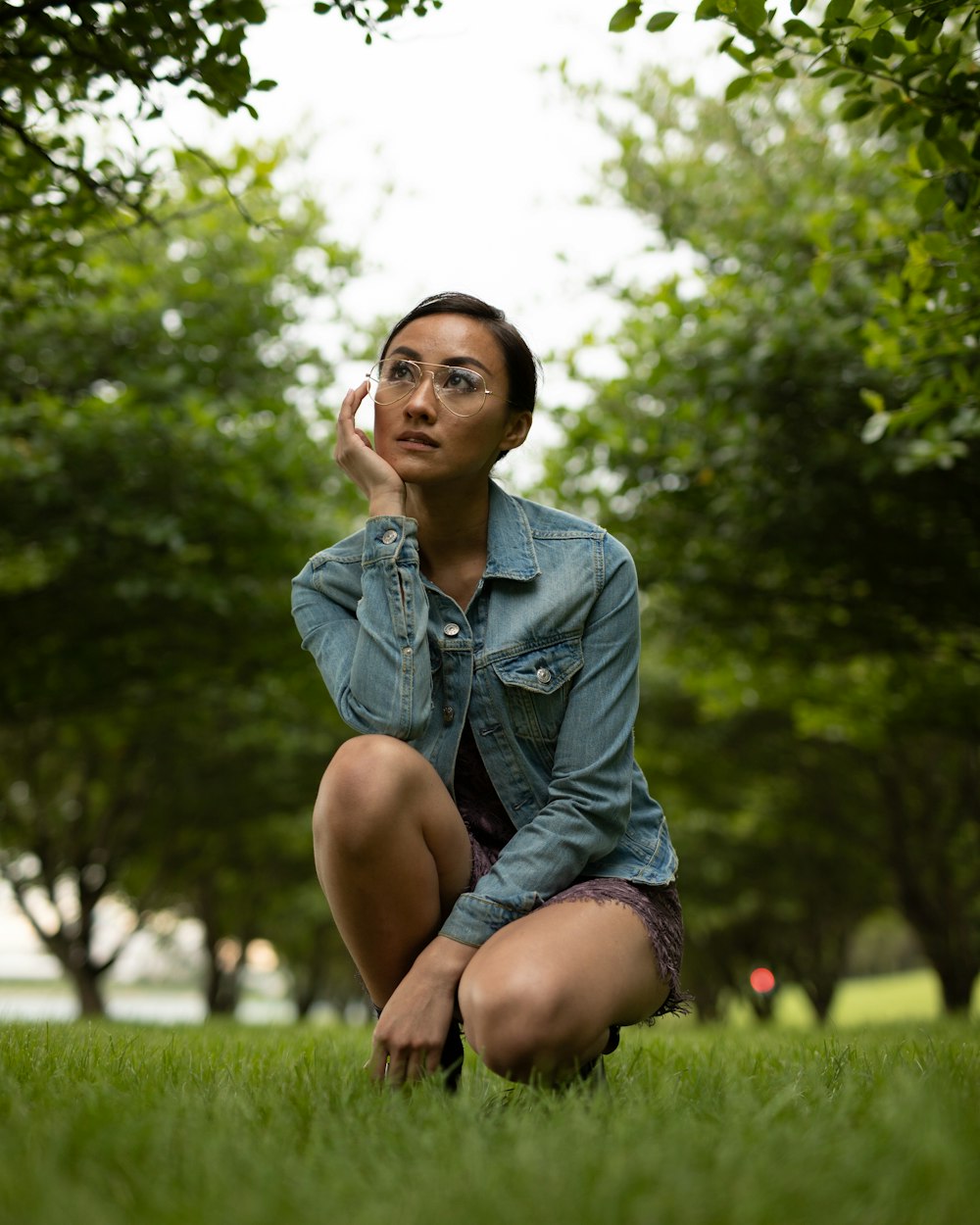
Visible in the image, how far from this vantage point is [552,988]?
2.64 m

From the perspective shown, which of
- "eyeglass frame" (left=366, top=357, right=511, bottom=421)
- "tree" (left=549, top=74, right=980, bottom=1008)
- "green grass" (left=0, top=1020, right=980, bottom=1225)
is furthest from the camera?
"tree" (left=549, top=74, right=980, bottom=1008)

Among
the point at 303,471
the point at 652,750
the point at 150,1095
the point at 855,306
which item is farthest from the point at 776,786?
the point at 150,1095

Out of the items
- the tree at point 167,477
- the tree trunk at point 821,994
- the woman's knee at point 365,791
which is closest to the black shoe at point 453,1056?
the woman's knee at point 365,791

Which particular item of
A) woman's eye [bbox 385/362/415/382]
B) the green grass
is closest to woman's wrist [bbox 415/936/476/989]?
the green grass

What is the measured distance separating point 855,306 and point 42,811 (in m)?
14.6

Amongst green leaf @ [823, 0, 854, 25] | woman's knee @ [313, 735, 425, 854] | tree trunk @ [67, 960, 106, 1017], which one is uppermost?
green leaf @ [823, 0, 854, 25]

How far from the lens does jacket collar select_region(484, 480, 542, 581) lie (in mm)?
3381

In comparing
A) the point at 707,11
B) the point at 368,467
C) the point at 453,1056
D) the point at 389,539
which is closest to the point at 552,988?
the point at 453,1056

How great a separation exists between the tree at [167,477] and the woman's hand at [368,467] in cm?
369

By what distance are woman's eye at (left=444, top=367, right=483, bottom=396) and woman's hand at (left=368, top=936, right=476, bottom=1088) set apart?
150cm

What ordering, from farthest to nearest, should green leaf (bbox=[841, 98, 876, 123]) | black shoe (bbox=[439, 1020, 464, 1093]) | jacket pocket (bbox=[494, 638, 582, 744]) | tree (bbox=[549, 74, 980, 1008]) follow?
tree (bbox=[549, 74, 980, 1008])
green leaf (bbox=[841, 98, 876, 123])
jacket pocket (bbox=[494, 638, 582, 744])
black shoe (bbox=[439, 1020, 464, 1093])

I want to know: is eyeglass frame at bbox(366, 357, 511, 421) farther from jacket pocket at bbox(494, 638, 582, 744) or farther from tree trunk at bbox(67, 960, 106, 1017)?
tree trunk at bbox(67, 960, 106, 1017)

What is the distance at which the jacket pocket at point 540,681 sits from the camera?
3.23 metres

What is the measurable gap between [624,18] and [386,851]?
2.45 metres
